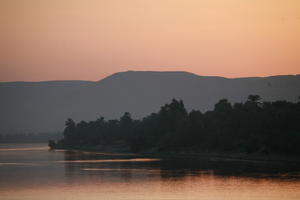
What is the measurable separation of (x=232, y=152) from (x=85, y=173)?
3631 centimetres

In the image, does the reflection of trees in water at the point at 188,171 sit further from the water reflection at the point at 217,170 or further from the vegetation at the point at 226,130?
the vegetation at the point at 226,130

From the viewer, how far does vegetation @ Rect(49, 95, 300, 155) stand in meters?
100

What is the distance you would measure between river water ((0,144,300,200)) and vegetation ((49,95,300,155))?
1187 cm

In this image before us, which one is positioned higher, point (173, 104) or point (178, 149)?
point (173, 104)

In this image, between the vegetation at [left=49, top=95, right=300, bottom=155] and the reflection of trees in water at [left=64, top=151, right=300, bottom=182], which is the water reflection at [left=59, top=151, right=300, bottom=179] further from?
→ the vegetation at [left=49, top=95, right=300, bottom=155]

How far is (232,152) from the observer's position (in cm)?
10850

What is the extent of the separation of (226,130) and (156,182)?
50.9 meters

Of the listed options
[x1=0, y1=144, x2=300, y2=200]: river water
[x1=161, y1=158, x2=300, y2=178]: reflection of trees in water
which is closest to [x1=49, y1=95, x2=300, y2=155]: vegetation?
[x1=161, y1=158, x2=300, y2=178]: reflection of trees in water

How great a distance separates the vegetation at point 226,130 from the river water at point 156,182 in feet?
39.0

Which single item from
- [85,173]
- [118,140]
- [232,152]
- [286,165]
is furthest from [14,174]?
[118,140]

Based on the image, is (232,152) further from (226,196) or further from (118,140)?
(118,140)

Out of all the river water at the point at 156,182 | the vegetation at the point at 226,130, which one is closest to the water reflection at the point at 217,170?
the river water at the point at 156,182

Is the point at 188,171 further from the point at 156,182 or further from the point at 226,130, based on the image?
the point at 226,130

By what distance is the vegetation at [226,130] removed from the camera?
100 meters
